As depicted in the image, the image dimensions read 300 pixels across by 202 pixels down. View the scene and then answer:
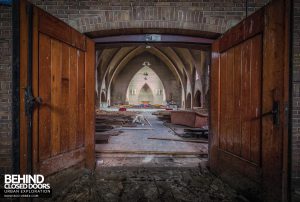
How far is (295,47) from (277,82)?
4.53 feet

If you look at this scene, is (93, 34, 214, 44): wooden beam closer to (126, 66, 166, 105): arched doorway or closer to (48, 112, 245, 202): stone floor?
(48, 112, 245, 202): stone floor

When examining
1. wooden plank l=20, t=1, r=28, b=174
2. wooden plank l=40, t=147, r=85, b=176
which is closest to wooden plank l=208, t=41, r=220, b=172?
wooden plank l=40, t=147, r=85, b=176

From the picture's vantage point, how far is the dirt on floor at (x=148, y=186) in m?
2.50

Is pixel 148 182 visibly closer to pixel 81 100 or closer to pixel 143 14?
Result: pixel 81 100

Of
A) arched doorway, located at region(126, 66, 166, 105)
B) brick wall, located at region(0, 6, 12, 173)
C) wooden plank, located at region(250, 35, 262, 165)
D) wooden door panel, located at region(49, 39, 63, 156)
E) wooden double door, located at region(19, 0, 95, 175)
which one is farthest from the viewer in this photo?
arched doorway, located at region(126, 66, 166, 105)

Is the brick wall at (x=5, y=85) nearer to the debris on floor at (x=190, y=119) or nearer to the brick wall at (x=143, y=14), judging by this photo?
the brick wall at (x=143, y=14)

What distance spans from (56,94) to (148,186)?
2047 millimetres

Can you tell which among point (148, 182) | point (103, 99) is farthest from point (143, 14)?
point (103, 99)

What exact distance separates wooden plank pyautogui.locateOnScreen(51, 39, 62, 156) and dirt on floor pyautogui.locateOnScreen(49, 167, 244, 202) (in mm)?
753

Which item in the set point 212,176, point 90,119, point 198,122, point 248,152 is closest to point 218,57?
point 248,152

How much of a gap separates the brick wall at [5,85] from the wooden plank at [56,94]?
110 cm

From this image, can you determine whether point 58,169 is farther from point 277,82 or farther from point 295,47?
point 295,47

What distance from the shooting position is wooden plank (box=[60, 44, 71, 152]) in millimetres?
2729

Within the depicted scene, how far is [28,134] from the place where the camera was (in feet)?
6.95
